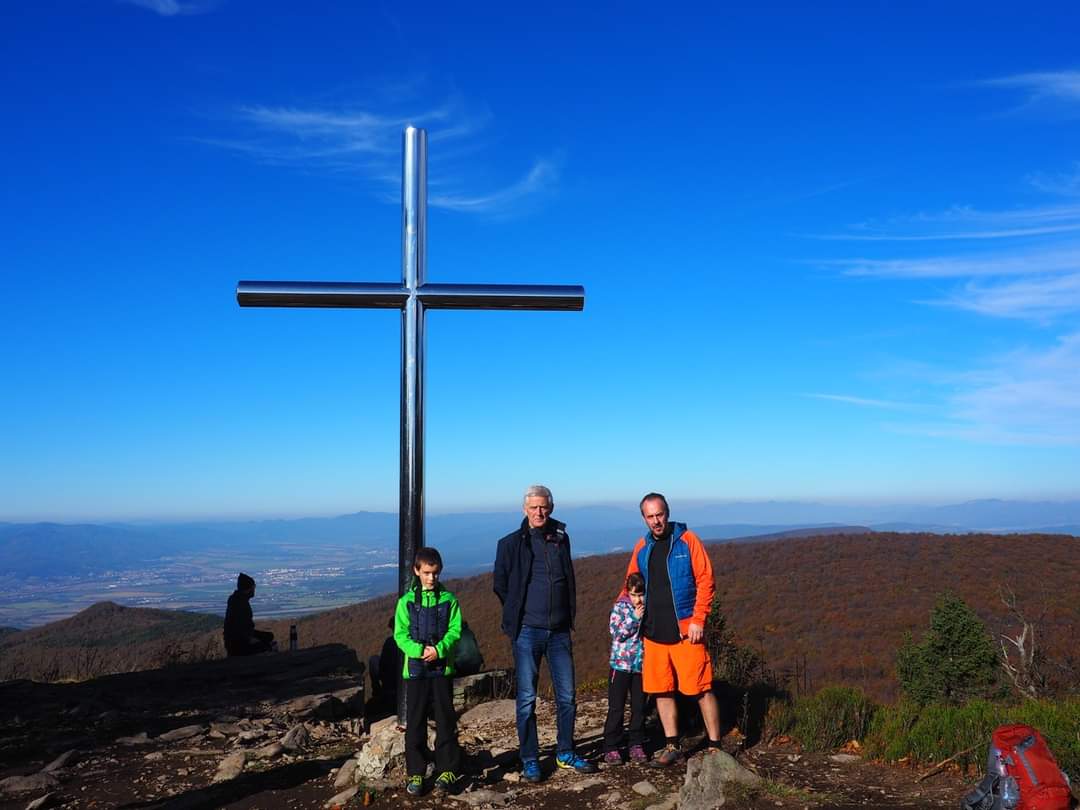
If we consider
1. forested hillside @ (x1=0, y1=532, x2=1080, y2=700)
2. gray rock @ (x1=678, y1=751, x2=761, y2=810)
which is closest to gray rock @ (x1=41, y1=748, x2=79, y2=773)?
gray rock @ (x1=678, y1=751, x2=761, y2=810)

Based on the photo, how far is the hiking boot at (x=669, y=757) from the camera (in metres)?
5.56

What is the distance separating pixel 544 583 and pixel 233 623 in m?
8.75

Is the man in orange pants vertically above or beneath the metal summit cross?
beneath

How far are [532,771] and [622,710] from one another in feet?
2.71

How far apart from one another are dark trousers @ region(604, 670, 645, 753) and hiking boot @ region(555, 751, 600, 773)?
27cm

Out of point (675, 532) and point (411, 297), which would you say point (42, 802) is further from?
point (675, 532)

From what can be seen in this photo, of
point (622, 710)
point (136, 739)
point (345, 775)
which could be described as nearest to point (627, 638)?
point (622, 710)

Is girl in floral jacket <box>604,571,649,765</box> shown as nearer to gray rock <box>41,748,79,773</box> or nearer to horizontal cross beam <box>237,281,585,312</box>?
horizontal cross beam <box>237,281,585,312</box>

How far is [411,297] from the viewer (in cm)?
562

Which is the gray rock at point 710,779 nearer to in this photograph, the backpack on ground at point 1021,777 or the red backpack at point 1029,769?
the backpack on ground at point 1021,777

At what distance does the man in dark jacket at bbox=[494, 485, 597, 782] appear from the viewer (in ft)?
17.4

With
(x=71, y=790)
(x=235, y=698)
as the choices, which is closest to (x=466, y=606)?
(x=235, y=698)

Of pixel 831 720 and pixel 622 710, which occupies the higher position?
pixel 622 710

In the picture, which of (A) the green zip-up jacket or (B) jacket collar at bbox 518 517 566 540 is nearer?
(A) the green zip-up jacket
